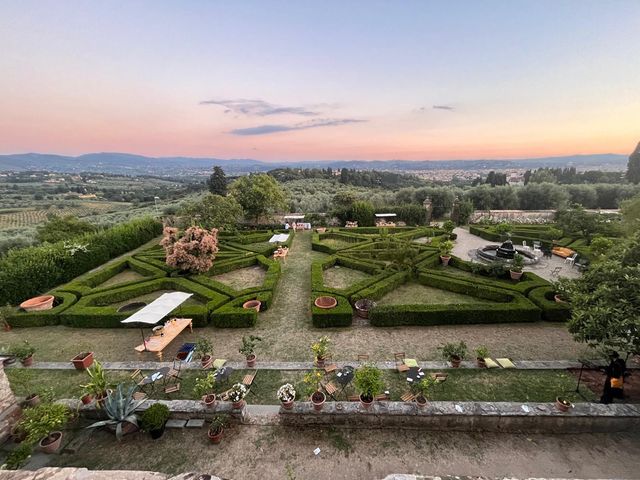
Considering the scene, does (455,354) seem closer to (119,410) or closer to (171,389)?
(171,389)

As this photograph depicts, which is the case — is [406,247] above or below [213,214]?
below

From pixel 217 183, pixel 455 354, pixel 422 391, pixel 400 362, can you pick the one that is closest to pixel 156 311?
pixel 400 362

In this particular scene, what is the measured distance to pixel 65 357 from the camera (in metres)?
10.2

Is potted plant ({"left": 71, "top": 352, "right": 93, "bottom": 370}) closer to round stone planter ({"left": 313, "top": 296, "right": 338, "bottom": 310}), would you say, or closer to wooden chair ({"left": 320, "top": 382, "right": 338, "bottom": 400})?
wooden chair ({"left": 320, "top": 382, "right": 338, "bottom": 400})

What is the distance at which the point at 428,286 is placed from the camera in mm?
15453

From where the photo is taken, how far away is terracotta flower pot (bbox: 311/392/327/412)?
6977 millimetres

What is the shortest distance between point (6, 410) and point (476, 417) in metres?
11.8

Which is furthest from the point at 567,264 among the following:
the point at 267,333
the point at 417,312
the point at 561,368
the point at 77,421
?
the point at 77,421

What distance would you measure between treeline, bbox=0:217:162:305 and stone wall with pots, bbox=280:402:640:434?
1680cm

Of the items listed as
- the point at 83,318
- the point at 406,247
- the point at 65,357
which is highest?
the point at 406,247

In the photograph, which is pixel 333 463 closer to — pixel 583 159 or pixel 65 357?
pixel 65 357

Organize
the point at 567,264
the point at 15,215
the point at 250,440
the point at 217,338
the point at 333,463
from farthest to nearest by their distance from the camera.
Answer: the point at 15,215 → the point at 567,264 → the point at 217,338 → the point at 250,440 → the point at 333,463

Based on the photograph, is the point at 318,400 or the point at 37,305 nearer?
the point at 318,400

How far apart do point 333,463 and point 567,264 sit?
2085cm
